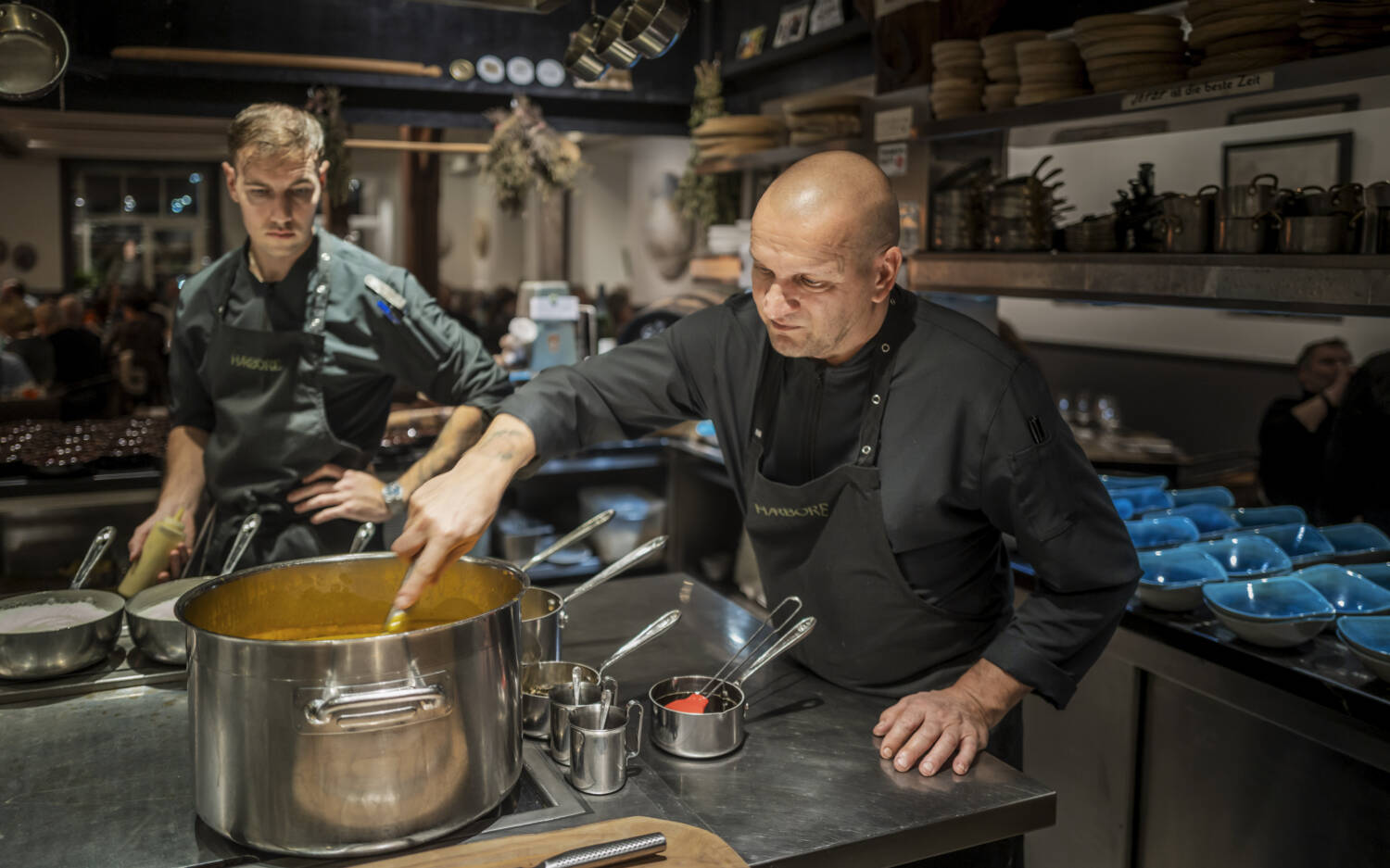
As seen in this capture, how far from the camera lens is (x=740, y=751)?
1603 millimetres

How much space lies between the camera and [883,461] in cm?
180

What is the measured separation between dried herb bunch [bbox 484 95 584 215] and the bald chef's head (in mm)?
3743

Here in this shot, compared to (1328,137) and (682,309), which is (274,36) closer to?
(682,309)

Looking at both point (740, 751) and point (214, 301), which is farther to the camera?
point (214, 301)

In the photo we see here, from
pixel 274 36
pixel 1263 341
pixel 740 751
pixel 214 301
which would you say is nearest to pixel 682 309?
pixel 274 36

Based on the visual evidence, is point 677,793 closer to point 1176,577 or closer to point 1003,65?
point 1176,577

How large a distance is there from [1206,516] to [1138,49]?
1.28 metres

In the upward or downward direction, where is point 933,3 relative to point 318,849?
upward

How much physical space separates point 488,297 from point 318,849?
21.1ft

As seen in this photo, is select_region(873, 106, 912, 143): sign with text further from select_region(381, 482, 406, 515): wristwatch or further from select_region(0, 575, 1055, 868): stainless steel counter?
select_region(0, 575, 1055, 868): stainless steel counter

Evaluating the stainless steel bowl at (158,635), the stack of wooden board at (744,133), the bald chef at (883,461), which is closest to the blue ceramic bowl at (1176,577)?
the bald chef at (883,461)

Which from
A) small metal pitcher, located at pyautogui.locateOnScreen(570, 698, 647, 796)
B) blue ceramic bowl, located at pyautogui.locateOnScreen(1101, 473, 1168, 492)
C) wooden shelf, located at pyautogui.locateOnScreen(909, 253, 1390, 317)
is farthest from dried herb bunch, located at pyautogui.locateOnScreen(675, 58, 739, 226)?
small metal pitcher, located at pyautogui.locateOnScreen(570, 698, 647, 796)

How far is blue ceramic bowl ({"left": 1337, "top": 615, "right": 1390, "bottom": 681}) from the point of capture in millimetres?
2088

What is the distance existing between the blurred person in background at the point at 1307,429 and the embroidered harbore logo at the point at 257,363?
3472 millimetres
